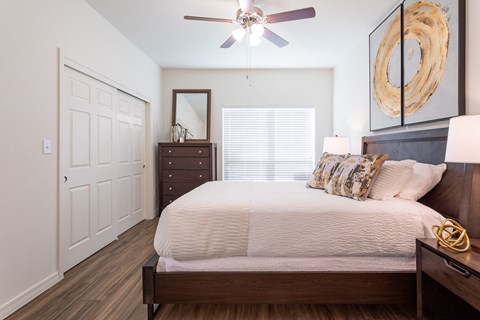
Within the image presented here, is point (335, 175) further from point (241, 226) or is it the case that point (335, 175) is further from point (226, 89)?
point (226, 89)

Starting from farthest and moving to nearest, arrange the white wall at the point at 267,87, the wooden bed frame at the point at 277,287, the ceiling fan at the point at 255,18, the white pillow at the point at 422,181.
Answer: the white wall at the point at 267,87
the ceiling fan at the point at 255,18
the white pillow at the point at 422,181
the wooden bed frame at the point at 277,287

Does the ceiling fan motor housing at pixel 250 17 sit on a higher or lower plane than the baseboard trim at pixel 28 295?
higher

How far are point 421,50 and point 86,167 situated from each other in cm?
337

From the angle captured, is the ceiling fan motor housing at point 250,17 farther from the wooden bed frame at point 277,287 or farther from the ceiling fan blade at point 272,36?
the wooden bed frame at point 277,287

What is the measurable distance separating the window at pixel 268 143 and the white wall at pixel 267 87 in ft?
0.49

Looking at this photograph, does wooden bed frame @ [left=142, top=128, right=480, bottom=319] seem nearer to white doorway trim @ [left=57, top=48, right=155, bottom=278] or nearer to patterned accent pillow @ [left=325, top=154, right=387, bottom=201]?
patterned accent pillow @ [left=325, top=154, right=387, bottom=201]

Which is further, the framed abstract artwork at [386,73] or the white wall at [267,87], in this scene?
the white wall at [267,87]

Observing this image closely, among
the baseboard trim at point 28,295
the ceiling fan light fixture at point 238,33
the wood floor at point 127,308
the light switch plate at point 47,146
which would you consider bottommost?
the wood floor at point 127,308

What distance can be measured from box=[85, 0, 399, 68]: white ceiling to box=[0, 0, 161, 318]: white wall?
64 centimetres

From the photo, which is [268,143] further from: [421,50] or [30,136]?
[30,136]

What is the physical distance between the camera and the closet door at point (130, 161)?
3.36 meters

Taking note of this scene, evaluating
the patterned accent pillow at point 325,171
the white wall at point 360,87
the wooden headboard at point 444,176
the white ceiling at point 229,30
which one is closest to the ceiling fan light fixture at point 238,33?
the white ceiling at point 229,30

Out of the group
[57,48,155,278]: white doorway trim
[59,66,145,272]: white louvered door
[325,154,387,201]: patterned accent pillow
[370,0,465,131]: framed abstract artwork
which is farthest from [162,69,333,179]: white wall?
[325,154,387,201]: patterned accent pillow

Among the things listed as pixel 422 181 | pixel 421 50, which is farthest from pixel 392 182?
pixel 421 50
